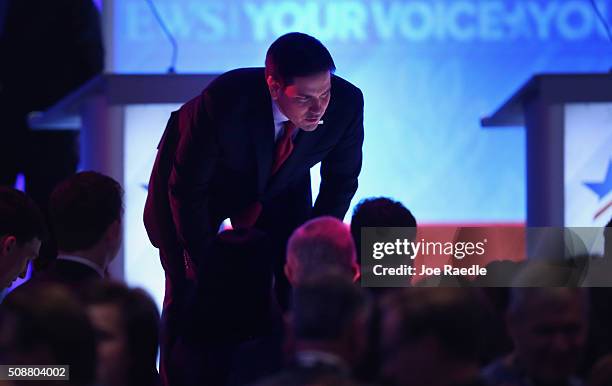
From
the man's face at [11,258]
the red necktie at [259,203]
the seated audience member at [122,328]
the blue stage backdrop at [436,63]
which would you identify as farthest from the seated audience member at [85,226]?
the blue stage backdrop at [436,63]

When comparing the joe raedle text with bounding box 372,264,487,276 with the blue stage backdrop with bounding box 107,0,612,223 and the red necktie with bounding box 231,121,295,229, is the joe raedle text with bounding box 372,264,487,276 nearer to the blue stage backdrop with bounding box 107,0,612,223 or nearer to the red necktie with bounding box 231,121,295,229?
the red necktie with bounding box 231,121,295,229

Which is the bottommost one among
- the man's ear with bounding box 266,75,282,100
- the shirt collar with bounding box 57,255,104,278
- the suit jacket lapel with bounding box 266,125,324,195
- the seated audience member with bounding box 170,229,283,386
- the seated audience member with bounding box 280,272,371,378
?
the seated audience member with bounding box 170,229,283,386

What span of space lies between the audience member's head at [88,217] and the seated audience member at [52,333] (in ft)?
2.72

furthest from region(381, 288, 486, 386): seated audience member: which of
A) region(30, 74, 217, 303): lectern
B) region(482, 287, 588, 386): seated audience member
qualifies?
region(30, 74, 217, 303): lectern

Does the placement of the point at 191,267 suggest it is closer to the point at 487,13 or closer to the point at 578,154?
the point at 578,154

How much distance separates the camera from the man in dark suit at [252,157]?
11.3 ft

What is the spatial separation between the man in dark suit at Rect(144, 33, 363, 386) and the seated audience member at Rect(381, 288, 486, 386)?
58.3 inches

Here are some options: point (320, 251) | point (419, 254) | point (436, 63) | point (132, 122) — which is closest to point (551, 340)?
point (320, 251)

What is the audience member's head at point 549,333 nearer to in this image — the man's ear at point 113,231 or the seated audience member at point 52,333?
the seated audience member at point 52,333

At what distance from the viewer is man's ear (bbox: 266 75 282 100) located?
3.42 meters

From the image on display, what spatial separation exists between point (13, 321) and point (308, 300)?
559 mm

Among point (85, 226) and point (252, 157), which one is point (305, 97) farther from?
point (85, 226)

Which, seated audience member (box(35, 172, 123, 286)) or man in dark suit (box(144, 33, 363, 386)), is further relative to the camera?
man in dark suit (box(144, 33, 363, 386))

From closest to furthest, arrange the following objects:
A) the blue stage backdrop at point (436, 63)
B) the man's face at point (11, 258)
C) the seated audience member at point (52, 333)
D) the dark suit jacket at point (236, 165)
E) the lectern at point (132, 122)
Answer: the seated audience member at point (52, 333) < the man's face at point (11, 258) < the dark suit jacket at point (236, 165) < the lectern at point (132, 122) < the blue stage backdrop at point (436, 63)
